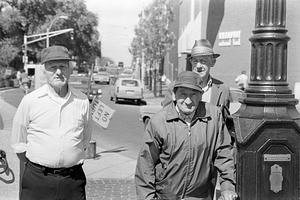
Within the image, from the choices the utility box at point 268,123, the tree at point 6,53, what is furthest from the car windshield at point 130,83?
the tree at point 6,53

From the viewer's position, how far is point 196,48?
4.33m

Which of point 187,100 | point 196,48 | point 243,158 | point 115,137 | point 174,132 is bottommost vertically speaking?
point 115,137

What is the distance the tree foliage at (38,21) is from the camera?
60250 millimetres

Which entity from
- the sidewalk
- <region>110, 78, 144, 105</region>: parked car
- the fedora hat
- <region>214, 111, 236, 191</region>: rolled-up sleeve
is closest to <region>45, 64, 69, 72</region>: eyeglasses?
the fedora hat

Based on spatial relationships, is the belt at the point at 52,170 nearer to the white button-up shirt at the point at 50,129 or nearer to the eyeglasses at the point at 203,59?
the white button-up shirt at the point at 50,129

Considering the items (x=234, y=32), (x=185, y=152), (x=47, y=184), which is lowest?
(x=47, y=184)

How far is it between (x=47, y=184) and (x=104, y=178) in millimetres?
4220

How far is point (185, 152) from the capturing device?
3.10 metres

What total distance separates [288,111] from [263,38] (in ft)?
1.90

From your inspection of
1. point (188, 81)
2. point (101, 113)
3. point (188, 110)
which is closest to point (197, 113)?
point (188, 110)

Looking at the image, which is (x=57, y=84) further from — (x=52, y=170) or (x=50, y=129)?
(x=52, y=170)

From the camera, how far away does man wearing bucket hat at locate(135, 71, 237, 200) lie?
10.2 feet

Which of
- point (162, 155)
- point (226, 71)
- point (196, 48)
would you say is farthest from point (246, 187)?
point (226, 71)

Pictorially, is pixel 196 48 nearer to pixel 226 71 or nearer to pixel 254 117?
pixel 254 117
